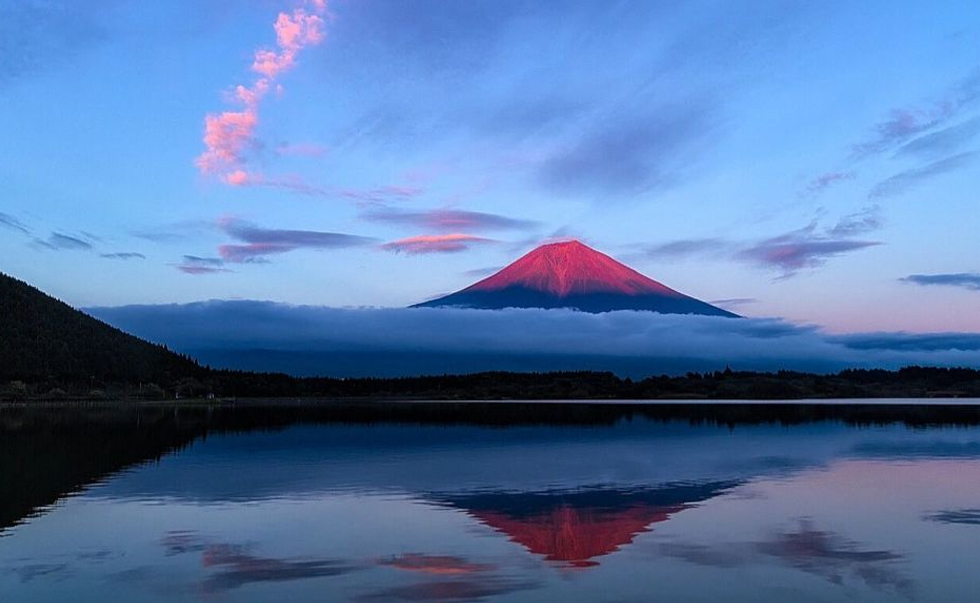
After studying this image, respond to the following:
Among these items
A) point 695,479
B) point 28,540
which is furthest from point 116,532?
point 695,479

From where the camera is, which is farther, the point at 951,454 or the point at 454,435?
the point at 454,435

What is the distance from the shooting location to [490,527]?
22141 millimetres

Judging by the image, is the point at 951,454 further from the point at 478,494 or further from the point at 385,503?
the point at 385,503

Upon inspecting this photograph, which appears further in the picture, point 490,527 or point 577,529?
point 490,527

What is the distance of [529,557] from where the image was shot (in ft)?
59.7

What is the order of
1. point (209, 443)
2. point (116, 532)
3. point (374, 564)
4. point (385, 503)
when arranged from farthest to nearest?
point (209, 443) → point (385, 503) → point (116, 532) → point (374, 564)

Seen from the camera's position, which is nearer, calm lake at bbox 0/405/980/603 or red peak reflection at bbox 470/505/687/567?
calm lake at bbox 0/405/980/603

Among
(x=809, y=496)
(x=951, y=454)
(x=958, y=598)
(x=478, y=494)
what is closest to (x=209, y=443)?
(x=478, y=494)

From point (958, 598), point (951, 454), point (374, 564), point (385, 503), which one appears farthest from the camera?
point (951, 454)

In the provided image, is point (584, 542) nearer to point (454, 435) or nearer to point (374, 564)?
point (374, 564)

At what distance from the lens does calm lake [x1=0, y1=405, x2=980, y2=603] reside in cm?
1575

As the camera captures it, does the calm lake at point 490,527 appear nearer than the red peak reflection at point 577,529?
Yes

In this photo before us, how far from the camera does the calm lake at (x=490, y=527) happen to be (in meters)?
15.8

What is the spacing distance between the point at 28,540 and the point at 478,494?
550 inches
